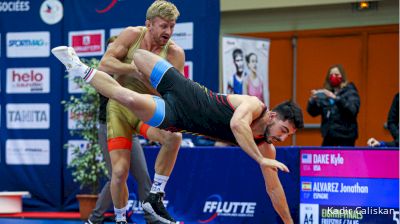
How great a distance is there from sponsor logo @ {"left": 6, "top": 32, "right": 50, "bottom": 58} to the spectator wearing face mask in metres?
3.87

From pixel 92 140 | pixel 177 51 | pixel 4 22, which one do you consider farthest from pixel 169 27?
pixel 4 22

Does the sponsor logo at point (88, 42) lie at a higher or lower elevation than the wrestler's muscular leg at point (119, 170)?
higher

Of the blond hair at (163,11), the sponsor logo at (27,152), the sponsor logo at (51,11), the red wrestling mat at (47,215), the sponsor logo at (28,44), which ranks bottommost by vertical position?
the red wrestling mat at (47,215)

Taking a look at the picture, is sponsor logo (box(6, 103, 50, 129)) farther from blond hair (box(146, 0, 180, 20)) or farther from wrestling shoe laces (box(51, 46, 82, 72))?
blond hair (box(146, 0, 180, 20))

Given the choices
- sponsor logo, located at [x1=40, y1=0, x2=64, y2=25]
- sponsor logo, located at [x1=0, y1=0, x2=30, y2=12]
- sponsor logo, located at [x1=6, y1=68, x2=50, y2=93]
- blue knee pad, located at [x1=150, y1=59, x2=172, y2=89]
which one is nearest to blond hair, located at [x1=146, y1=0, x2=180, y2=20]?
blue knee pad, located at [x1=150, y1=59, x2=172, y2=89]

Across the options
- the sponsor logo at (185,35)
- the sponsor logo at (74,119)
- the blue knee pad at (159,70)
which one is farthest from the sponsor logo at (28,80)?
the blue knee pad at (159,70)

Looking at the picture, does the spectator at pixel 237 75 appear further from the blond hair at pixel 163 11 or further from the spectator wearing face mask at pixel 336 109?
the blond hair at pixel 163 11

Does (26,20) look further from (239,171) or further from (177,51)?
(177,51)

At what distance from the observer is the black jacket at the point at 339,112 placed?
7.33m

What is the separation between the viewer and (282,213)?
5461 mm

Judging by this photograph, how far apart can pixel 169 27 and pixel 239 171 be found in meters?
2.37

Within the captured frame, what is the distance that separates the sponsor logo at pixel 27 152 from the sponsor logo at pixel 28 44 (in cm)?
116

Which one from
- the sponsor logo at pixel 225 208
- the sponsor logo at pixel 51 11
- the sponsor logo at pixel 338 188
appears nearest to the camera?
the sponsor logo at pixel 338 188

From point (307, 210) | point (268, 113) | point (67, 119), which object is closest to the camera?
point (268, 113)
